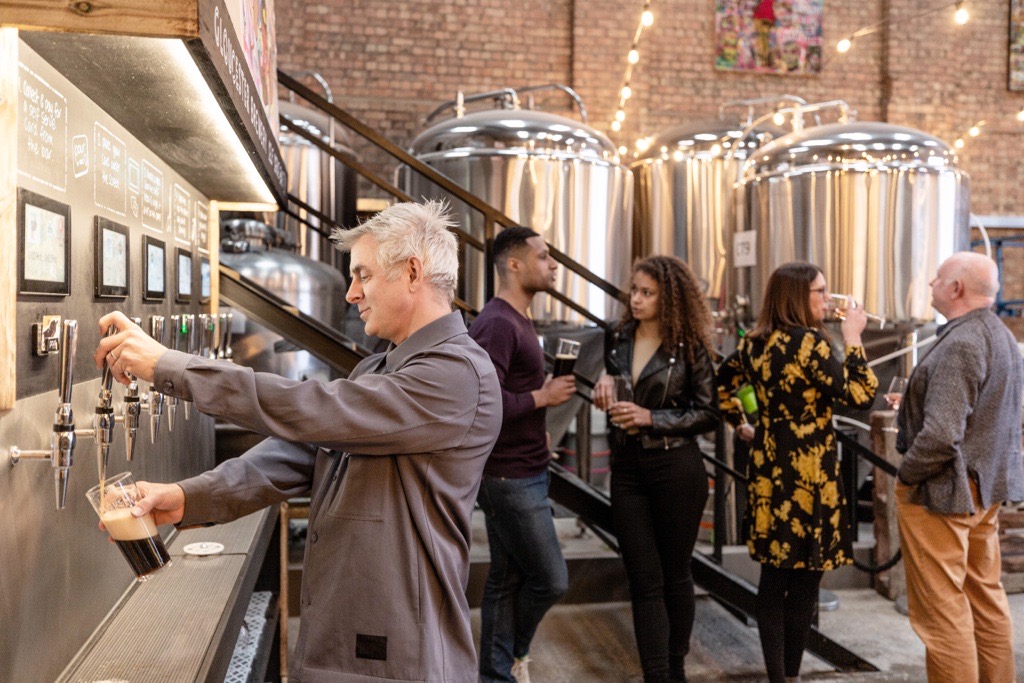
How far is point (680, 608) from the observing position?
348 cm

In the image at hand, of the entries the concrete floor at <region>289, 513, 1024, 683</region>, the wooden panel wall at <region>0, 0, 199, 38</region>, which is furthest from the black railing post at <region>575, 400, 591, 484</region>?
the wooden panel wall at <region>0, 0, 199, 38</region>

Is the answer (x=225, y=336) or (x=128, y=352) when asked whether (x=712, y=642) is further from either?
(x=128, y=352)

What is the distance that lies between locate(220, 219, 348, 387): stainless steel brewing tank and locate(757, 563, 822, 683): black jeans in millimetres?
2839

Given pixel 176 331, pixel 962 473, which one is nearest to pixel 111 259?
pixel 176 331

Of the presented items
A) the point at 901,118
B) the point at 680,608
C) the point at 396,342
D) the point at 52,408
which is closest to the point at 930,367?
the point at 680,608

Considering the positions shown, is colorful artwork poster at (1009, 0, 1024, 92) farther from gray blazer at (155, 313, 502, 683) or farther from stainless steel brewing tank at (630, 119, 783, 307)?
gray blazer at (155, 313, 502, 683)

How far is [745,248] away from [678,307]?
10.6 ft

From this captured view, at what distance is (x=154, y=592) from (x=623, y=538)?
174 cm

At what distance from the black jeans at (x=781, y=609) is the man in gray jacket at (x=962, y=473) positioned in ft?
1.25

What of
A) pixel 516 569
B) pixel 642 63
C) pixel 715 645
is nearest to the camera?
pixel 516 569

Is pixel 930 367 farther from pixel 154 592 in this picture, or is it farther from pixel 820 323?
pixel 154 592

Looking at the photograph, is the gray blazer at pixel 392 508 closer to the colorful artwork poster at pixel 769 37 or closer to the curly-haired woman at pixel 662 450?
the curly-haired woman at pixel 662 450

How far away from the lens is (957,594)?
3.29 metres

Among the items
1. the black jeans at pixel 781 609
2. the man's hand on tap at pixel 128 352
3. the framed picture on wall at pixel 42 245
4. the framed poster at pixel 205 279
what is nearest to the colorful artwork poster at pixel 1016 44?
the black jeans at pixel 781 609
